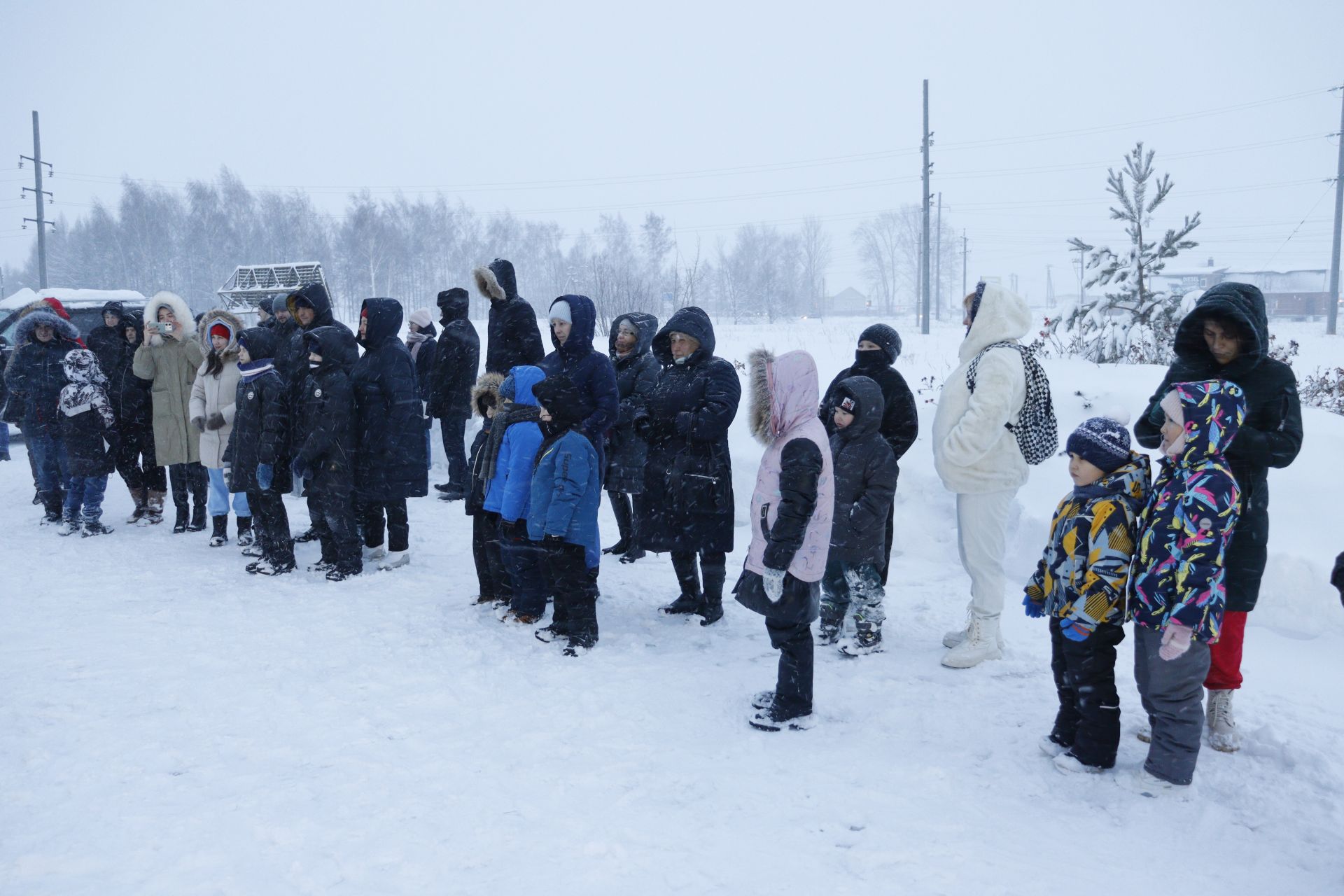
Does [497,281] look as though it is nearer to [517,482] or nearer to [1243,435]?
[517,482]

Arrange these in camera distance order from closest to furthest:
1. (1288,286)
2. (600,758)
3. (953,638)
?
(600,758)
(953,638)
(1288,286)

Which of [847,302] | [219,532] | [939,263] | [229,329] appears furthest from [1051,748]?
[847,302]

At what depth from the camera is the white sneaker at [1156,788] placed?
3.24m

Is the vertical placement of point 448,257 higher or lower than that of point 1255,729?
higher

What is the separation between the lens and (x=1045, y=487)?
22.0 ft

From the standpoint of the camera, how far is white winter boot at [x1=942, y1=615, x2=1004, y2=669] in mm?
4602

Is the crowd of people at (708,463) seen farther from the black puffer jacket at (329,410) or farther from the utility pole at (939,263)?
the utility pole at (939,263)

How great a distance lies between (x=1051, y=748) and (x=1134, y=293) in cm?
862

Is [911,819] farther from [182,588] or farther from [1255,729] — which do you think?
[182,588]

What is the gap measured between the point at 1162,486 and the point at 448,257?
242 ft

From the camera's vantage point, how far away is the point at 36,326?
7.83 meters

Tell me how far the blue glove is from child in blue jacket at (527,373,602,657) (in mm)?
2585

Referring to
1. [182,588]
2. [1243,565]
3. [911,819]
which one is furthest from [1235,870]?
[182,588]

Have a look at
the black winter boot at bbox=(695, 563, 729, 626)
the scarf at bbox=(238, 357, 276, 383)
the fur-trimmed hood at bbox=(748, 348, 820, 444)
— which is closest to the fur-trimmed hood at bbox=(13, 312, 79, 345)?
the scarf at bbox=(238, 357, 276, 383)
